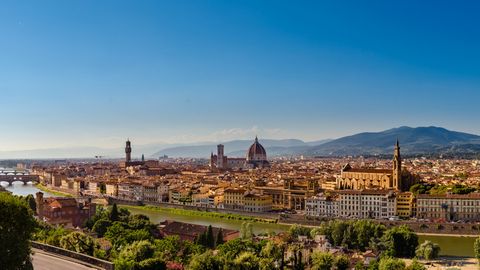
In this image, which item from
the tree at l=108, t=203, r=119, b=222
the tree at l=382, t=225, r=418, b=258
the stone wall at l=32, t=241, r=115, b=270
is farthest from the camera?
the tree at l=108, t=203, r=119, b=222

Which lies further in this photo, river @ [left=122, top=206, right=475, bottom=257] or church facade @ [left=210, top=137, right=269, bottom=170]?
church facade @ [left=210, top=137, right=269, bottom=170]

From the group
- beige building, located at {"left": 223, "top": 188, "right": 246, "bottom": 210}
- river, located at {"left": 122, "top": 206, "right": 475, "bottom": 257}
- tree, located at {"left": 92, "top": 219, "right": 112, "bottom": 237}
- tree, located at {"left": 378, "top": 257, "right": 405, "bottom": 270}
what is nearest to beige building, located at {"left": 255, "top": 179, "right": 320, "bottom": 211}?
beige building, located at {"left": 223, "top": 188, "right": 246, "bottom": 210}

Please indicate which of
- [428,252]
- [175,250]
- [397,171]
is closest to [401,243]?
[428,252]

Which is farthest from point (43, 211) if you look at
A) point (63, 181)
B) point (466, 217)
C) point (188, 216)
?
point (63, 181)

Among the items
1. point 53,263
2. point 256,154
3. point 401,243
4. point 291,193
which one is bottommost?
point 401,243

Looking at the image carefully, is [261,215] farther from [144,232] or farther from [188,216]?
[144,232]

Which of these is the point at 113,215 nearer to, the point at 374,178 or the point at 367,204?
the point at 367,204

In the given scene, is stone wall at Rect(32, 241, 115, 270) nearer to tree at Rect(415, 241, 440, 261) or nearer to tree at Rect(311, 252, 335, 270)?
tree at Rect(311, 252, 335, 270)
